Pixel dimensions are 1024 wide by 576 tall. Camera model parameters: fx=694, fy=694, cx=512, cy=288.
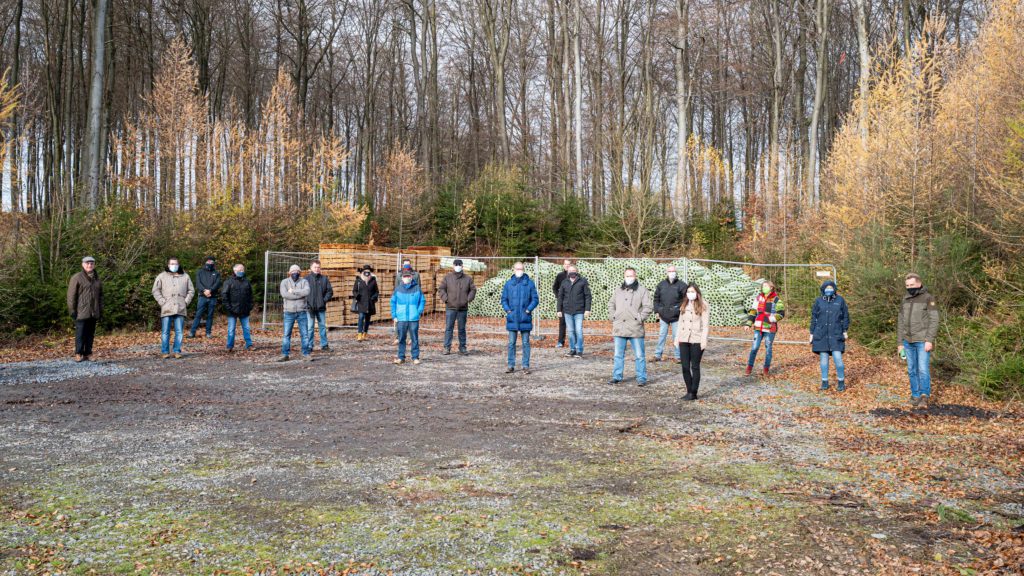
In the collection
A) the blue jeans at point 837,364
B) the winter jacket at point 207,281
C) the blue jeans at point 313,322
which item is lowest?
the blue jeans at point 837,364

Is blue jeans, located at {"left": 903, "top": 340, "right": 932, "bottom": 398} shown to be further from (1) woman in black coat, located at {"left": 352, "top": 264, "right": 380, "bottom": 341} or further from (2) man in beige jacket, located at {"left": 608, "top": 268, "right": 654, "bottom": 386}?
(1) woman in black coat, located at {"left": 352, "top": 264, "right": 380, "bottom": 341}

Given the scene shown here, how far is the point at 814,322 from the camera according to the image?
10.8 m

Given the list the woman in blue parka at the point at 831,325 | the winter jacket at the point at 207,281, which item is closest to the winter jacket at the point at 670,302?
the woman in blue parka at the point at 831,325

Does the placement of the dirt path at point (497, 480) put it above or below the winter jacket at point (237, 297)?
below

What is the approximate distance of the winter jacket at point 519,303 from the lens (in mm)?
12266

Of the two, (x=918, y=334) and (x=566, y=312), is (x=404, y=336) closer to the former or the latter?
(x=566, y=312)

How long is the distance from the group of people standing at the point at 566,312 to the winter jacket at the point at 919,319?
0.5 inches

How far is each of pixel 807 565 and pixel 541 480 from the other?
2.27 meters

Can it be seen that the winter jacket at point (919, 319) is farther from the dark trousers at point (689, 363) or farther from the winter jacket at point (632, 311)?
the winter jacket at point (632, 311)

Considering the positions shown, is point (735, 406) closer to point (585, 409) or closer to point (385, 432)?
point (585, 409)

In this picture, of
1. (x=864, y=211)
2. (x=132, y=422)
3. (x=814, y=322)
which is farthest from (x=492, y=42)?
(x=132, y=422)

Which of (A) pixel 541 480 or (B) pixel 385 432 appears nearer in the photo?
(A) pixel 541 480

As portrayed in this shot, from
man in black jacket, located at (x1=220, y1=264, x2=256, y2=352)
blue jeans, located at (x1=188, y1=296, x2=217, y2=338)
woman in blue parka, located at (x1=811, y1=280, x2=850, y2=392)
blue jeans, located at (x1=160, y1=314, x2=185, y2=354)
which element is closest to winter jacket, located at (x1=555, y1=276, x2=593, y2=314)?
woman in blue parka, located at (x1=811, y1=280, x2=850, y2=392)

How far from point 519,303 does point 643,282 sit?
1038 cm
